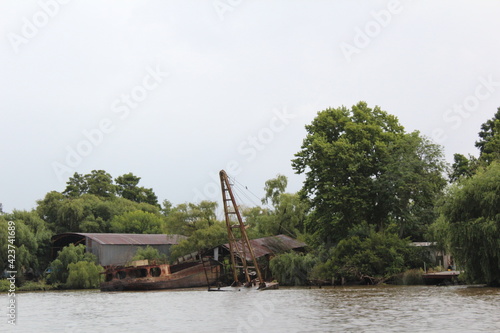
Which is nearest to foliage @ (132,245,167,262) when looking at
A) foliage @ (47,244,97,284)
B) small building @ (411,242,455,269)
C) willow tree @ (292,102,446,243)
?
foliage @ (47,244,97,284)

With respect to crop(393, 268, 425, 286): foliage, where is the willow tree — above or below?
above

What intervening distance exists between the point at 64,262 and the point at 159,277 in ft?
38.1

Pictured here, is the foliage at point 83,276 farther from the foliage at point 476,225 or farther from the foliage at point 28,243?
the foliage at point 476,225

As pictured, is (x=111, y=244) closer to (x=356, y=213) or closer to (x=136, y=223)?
(x=136, y=223)

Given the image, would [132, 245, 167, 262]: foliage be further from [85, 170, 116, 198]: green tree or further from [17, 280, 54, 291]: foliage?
[85, 170, 116, 198]: green tree

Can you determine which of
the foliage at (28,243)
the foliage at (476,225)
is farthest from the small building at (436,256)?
the foliage at (28,243)

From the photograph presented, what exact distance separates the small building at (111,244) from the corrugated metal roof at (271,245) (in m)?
7.33

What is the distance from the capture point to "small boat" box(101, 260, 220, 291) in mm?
55719

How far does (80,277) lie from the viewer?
5984cm

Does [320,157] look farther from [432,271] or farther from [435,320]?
[435,320]

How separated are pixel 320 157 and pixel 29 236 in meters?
30.6

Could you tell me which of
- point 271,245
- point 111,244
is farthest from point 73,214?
point 271,245

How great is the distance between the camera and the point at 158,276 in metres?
57.3

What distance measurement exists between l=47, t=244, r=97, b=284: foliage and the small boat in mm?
5313
